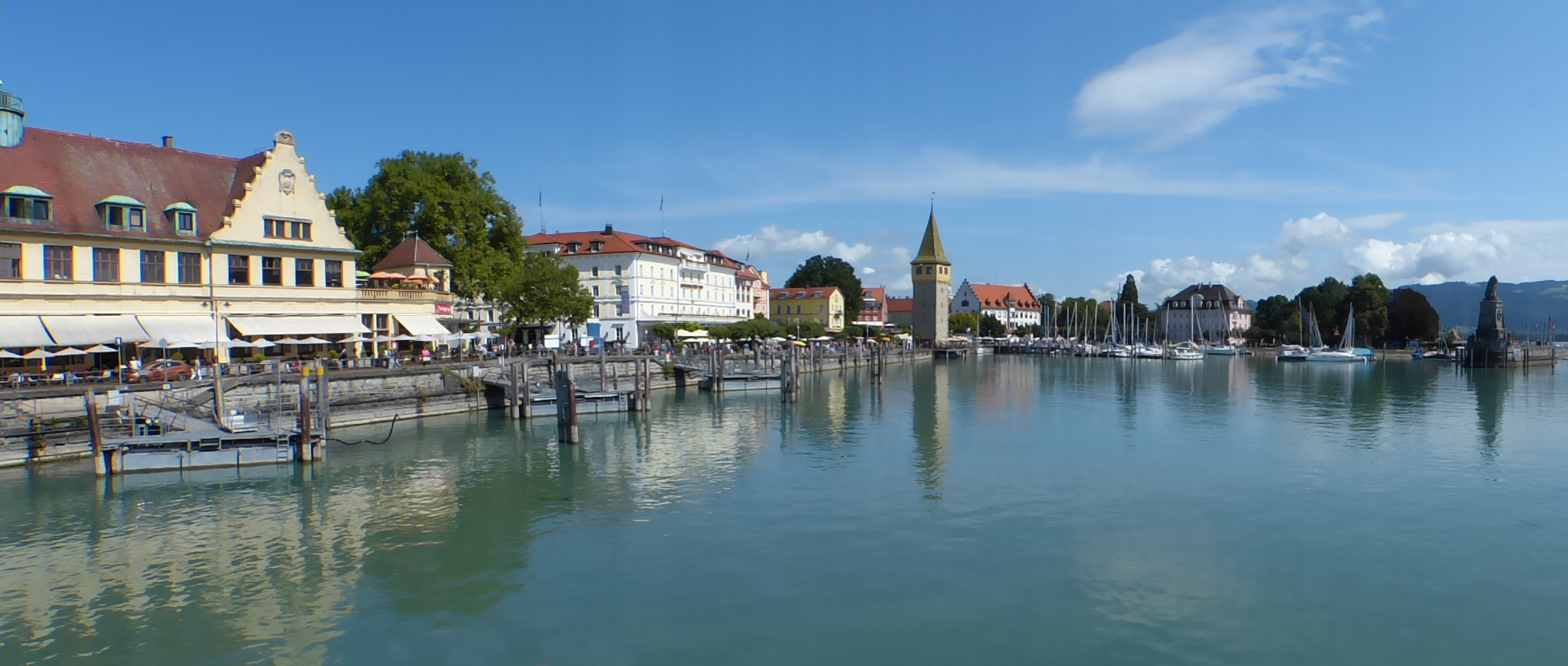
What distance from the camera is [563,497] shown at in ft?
69.2

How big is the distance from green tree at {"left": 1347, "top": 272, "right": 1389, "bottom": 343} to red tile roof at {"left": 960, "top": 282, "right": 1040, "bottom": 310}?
58575 mm

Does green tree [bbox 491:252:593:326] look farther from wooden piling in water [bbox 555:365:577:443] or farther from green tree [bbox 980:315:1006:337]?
green tree [bbox 980:315:1006:337]

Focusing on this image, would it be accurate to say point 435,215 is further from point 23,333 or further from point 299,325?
point 23,333

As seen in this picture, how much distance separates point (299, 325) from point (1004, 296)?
143962 millimetres

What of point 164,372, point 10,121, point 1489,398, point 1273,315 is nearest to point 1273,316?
point 1273,315

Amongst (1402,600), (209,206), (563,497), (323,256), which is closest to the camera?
(1402,600)

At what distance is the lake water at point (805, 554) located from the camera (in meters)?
12.1

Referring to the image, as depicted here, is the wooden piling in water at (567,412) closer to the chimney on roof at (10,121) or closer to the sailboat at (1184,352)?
the chimney on roof at (10,121)

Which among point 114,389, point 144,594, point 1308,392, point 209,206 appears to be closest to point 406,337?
point 209,206

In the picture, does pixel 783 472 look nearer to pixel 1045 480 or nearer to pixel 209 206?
pixel 1045 480

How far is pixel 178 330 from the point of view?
31078 millimetres

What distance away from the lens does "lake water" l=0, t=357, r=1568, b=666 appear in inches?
478

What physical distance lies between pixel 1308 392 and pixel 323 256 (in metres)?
54.4

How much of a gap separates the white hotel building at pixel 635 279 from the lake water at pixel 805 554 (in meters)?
40.6
